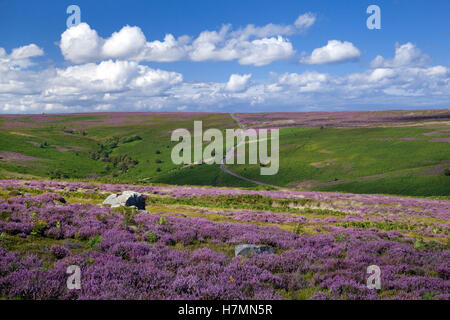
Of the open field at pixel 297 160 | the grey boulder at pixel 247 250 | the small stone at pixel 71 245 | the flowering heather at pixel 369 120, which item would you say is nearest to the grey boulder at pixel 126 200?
the small stone at pixel 71 245

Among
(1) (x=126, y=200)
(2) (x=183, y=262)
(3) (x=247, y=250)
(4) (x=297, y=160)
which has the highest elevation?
(2) (x=183, y=262)

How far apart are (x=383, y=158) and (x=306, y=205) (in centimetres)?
7154

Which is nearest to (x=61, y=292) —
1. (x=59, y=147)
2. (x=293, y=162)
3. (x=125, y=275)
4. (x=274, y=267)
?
(x=125, y=275)

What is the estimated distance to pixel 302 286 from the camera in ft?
31.6

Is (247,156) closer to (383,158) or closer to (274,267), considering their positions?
(383,158)

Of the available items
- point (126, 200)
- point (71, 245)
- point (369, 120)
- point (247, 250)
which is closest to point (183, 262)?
point (247, 250)

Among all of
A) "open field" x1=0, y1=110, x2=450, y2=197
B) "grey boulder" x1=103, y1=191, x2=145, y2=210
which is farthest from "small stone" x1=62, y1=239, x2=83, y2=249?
"open field" x1=0, y1=110, x2=450, y2=197

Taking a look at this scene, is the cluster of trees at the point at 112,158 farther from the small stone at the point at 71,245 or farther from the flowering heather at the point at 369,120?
the small stone at the point at 71,245

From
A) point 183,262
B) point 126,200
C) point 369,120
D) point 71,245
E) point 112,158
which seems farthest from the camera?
point 369,120

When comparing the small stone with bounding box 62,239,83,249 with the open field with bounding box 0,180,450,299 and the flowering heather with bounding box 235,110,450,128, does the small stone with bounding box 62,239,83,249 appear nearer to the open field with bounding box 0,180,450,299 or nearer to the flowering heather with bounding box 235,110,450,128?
the open field with bounding box 0,180,450,299

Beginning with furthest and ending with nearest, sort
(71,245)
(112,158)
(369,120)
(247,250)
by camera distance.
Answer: (369,120)
(112,158)
(247,250)
(71,245)

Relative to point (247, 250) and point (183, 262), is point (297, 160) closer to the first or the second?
point (247, 250)

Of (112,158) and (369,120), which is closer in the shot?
(112,158)

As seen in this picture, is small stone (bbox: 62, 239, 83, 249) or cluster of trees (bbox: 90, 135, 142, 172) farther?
cluster of trees (bbox: 90, 135, 142, 172)
